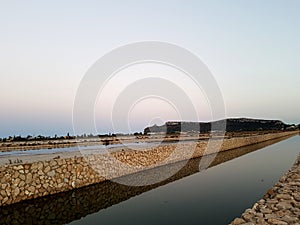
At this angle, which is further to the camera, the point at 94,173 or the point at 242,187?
the point at 94,173

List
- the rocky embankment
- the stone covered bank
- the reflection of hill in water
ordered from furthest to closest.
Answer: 1. the stone covered bank
2. the reflection of hill in water
3. the rocky embankment

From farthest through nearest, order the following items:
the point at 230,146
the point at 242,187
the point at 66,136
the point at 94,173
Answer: the point at 66,136 < the point at 230,146 < the point at 94,173 < the point at 242,187

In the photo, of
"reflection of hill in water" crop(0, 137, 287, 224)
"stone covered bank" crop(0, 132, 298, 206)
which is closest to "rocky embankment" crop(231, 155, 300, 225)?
"reflection of hill in water" crop(0, 137, 287, 224)

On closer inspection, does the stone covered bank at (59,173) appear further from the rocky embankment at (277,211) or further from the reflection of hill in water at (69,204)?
the rocky embankment at (277,211)

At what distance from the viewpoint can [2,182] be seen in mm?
9711

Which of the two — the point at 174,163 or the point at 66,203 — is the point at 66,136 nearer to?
the point at 174,163

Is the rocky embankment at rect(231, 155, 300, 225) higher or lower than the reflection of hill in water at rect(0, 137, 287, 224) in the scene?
higher

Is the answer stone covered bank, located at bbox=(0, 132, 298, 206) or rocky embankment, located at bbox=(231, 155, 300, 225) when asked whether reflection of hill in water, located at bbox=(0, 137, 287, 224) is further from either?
rocky embankment, located at bbox=(231, 155, 300, 225)

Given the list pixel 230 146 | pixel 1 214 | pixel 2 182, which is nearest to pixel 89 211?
pixel 1 214

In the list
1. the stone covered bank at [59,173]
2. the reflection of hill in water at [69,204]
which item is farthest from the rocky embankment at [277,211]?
the stone covered bank at [59,173]

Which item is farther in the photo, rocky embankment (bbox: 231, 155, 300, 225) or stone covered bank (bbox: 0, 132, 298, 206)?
stone covered bank (bbox: 0, 132, 298, 206)

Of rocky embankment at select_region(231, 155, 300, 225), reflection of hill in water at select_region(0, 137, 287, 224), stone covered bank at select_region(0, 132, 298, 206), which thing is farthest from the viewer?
stone covered bank at select_region(0, 132, 298, 206)

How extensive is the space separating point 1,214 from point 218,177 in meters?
9.81

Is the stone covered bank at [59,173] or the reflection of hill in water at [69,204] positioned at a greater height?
the stone covered bank at [59,173]
